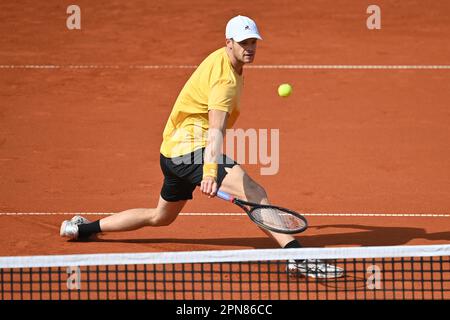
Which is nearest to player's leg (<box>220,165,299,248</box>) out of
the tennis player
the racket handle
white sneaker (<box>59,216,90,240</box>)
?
the tennis player

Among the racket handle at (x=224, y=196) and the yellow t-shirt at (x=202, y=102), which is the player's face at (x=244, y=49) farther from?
the racket handle at (x=224, y=196)

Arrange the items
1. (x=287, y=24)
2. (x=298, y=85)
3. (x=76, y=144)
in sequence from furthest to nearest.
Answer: (x=287, y=24)
(x=298, y=85)
(x=76, y=144)

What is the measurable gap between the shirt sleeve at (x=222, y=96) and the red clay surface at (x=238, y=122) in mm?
1329

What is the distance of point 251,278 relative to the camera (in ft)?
23.6

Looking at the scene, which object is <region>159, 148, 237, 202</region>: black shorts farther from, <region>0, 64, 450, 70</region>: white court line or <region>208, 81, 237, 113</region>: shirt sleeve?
<region>0, 64, 450, 70</region>: white court line

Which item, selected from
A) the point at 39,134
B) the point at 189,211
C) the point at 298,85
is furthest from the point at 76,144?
the point at 298,85

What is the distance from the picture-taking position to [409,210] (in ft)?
29.1

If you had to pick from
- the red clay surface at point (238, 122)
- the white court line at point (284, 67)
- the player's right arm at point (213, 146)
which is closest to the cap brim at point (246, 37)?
the player's right arm at point (213, 146)

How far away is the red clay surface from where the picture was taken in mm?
8531

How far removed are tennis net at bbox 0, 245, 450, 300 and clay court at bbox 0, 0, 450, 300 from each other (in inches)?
32.0

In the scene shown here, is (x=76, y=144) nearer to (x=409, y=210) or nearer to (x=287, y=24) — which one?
(x=409, y=210)

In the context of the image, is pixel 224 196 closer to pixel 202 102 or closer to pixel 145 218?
pixel 202 102

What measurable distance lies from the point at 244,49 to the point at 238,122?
453cm
